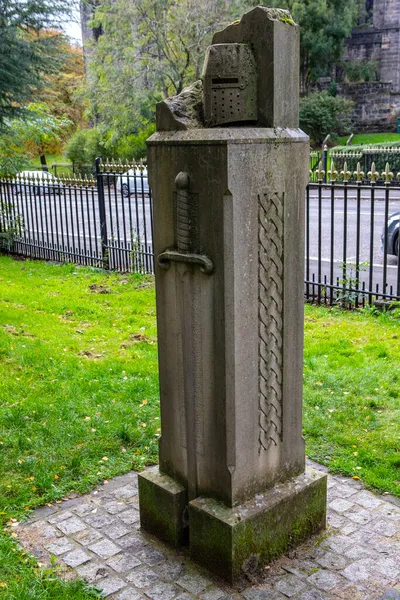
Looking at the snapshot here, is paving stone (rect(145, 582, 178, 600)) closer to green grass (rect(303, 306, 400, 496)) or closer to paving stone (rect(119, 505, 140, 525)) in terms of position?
paving stone (rect(119, 505, 140, 525))

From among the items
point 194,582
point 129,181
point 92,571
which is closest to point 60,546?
point 92,571

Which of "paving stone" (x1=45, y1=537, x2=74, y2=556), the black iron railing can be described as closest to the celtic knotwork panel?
"paving stone" (x1=45, y1=537, x2=74, y2=556)

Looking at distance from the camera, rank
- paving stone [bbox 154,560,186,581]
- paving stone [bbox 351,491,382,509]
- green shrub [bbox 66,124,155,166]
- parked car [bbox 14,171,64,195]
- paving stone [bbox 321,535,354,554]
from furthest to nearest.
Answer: green shrub [bbox 66,124,155,166] < parked car [bbox 14,171,64,195] < paving stone [bbox 351,491,382,509] < paving stone [bbox 321,535,354,554] < paving stone [bbox 154,560,186,581]

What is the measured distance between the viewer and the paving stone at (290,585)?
→ 328 cm

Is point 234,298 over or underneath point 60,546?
over

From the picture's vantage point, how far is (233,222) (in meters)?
3.17

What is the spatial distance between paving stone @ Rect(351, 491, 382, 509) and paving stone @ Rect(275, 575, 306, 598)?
0.93 meters

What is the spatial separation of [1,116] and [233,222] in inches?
320

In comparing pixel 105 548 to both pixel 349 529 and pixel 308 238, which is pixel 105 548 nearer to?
pixel 349 529

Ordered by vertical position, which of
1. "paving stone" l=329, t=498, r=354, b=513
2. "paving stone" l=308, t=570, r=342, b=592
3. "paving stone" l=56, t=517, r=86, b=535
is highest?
"paving stone" l=308, t=570, r=342, b=592

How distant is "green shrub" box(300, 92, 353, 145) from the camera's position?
1529 inches

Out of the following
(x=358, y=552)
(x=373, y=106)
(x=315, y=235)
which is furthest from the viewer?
(x=373, y=106)

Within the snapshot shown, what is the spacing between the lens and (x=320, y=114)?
39000mm

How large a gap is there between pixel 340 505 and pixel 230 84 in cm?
263
